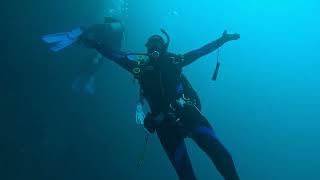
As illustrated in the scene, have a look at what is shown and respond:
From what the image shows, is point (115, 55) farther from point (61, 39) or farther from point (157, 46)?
point (61, 39)

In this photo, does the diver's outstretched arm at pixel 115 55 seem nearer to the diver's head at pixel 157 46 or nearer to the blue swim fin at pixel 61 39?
the blue swim fin at pixel 61 39

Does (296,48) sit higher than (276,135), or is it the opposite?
(296,48)

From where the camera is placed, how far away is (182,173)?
555 centimetres

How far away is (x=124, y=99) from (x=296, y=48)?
6720 cm

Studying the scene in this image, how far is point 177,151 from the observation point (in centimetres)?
563

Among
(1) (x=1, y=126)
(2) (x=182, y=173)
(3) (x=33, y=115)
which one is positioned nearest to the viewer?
(2) (x=182, y=173)

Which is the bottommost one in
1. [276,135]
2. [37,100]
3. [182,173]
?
[276,135]

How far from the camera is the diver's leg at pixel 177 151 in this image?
18.2 feet

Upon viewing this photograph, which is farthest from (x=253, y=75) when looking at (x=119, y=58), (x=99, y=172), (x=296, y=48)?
(x=119, y=58)

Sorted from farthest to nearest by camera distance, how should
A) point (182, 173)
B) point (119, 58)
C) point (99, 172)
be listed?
point (99, 172) < point (119, 58) < point (182, 173)

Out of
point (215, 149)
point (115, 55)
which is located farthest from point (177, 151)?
point (115, 55)

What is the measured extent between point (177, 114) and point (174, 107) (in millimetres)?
111

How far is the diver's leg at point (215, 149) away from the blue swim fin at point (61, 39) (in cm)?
236

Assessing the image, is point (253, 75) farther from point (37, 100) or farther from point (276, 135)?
point (37, 100)
